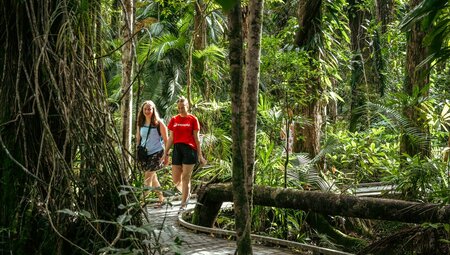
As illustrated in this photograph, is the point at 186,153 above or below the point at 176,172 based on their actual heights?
above

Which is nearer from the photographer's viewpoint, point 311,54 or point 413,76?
point 413,76

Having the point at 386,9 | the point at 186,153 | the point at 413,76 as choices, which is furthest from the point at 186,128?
the point at 386,9

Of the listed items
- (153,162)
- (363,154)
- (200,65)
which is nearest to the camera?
(153,162)

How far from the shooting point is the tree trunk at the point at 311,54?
9891 millimetres

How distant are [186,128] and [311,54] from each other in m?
3.13

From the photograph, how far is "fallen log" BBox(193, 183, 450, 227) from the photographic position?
5.12 meters

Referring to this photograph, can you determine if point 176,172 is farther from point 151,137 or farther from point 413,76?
point 413,76

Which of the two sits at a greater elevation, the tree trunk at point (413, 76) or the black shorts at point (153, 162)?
the tree trunk at point (413, 76)

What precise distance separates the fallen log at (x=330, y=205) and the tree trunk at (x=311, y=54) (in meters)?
3.24

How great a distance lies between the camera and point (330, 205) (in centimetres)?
578

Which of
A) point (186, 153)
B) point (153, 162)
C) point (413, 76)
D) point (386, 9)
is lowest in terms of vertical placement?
point (153, 162)

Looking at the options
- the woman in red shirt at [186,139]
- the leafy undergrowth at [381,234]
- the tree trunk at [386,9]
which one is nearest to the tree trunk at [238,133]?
the leafy undergrowth at [381,234]

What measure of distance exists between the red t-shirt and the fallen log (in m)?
0.97

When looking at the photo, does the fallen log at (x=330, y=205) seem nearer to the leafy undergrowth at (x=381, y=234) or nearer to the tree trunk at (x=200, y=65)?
the leafy undergrowth at (x=381, y=234)
